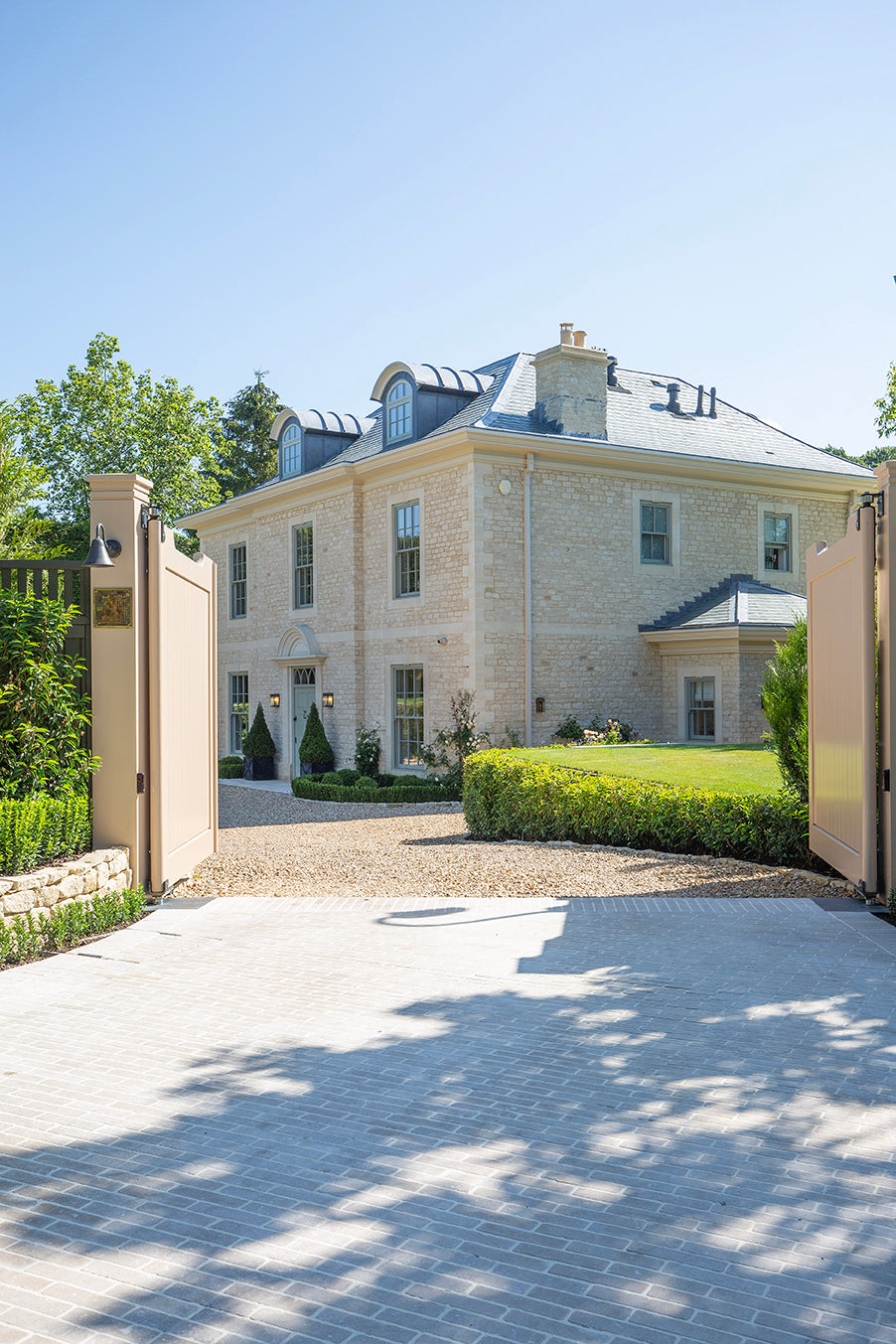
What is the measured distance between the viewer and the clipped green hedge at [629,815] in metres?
9.91

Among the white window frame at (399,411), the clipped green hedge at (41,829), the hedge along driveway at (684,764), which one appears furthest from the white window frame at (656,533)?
the clipped green hedge at (41,829)

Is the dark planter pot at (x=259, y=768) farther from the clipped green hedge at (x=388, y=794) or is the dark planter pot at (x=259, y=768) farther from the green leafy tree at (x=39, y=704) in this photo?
the green leafy tree at (x=39, y=704)

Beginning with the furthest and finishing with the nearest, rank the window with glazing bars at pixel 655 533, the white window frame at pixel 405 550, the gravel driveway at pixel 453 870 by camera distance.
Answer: the window with glazing bars at pixel 655 533, the white window frame at pixel 405 550, the gravel driveway at pixel 453 870

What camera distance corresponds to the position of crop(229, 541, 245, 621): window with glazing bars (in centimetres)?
2781

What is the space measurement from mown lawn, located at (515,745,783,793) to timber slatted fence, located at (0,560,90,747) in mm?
6201

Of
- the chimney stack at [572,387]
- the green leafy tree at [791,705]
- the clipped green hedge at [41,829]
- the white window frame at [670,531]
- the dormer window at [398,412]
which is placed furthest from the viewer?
the dormer window at [398,412]

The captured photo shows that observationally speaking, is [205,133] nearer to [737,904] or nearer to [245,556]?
[737,904]

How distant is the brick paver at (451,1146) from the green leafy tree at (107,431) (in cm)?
3252

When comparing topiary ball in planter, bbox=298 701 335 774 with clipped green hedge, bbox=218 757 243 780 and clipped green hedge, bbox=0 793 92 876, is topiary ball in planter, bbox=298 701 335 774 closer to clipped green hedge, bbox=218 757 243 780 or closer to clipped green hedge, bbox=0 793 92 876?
clipped green hedge, bbox=218 757 243 780

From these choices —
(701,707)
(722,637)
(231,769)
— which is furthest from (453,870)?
(231,769)

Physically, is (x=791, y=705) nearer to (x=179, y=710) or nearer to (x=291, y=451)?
(x=179, y=710)

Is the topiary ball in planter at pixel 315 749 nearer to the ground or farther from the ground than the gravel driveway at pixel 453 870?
farther from the ground

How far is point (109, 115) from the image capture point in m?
9.95

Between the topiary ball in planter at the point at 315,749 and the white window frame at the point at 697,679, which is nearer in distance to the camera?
the white window frame at the point at 697,679
